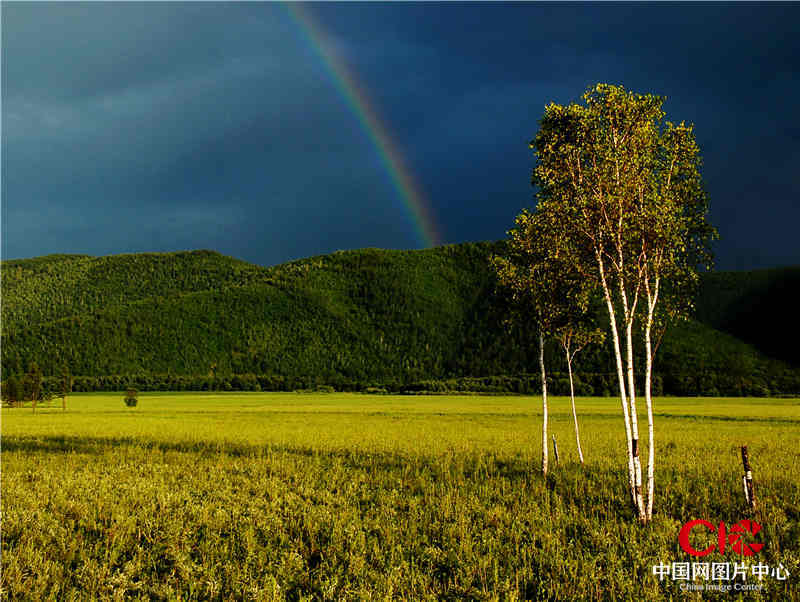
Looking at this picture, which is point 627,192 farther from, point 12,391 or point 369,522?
point 12,391

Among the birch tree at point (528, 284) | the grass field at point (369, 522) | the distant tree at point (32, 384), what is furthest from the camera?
the distant tree at point (32, 384)

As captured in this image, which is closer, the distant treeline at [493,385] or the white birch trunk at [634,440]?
the white birch trunk at [634,440]

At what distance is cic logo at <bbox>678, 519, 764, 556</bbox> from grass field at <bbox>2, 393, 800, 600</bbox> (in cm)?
24

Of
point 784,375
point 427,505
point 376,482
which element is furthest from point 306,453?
point 784,375

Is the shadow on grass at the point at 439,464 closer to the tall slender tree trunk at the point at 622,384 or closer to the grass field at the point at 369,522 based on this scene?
the grass field at the point at 369,522

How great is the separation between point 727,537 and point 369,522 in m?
8.78

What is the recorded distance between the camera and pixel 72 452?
32250mm

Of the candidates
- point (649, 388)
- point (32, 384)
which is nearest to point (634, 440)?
point (649, 388)

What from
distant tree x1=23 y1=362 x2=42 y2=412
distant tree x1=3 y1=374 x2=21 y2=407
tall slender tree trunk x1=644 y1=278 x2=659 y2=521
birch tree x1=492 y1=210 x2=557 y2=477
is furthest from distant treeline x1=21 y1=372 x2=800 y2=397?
tall slender tree trunk x1=644 y1=278 x2=659 y2=521

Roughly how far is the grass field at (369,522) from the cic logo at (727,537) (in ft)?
0.78

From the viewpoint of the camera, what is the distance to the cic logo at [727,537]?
1250 centimetres

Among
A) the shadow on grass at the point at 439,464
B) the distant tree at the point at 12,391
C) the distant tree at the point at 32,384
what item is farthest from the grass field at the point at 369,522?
the distant tree at the point at 12,391

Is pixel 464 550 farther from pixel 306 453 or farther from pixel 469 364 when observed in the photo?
pixel 469 364

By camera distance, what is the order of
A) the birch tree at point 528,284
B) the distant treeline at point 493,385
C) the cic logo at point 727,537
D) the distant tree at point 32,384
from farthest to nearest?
1. the distant treeline at point 493,385
2. the distant tree at point 32,384
3. the birch tree at point 528,284
4. the cic logo at point 727,537
